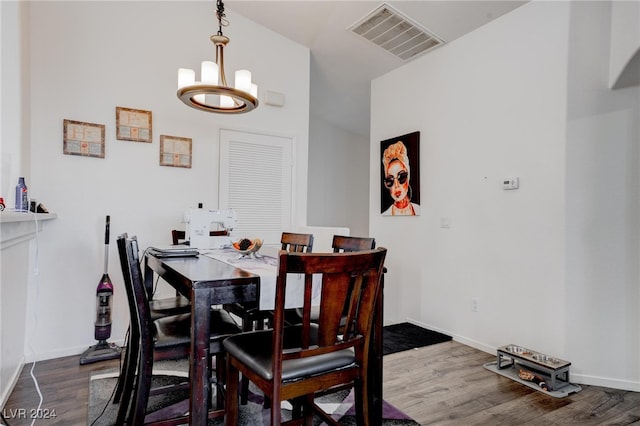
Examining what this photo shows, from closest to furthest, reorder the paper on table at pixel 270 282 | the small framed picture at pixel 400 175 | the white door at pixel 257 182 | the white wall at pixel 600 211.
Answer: the paper on table at pixel 270 282 → the white wall at pixel 600 211 → the white door at pixel 257 182 → the small framed picture at pixel 400 175

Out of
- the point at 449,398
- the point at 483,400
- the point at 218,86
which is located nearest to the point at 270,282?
the point at 218,86

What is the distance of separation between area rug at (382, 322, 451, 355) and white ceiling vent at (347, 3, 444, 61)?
2.96 m

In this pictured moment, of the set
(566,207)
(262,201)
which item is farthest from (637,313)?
(262,201)

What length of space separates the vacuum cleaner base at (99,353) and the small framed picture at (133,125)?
1800 mm

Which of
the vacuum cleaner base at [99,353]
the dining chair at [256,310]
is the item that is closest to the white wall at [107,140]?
the vacuum cleaner base at [99,353]

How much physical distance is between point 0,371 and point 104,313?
908 mm

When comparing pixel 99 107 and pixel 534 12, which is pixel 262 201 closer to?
pixel 99 107

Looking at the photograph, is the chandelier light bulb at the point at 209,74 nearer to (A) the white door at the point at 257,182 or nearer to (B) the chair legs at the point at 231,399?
(A) the white door at the point at 257,182

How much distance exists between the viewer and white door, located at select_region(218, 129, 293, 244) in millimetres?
3812

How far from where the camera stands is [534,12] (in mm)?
2902

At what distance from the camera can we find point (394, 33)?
11.9 ft

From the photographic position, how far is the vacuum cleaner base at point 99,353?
9.33 feet

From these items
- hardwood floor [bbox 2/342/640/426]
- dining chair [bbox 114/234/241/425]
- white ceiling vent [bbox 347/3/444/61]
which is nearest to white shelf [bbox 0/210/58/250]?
dining chair [bbox 114/234/241/425]

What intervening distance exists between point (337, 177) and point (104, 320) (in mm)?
4263
